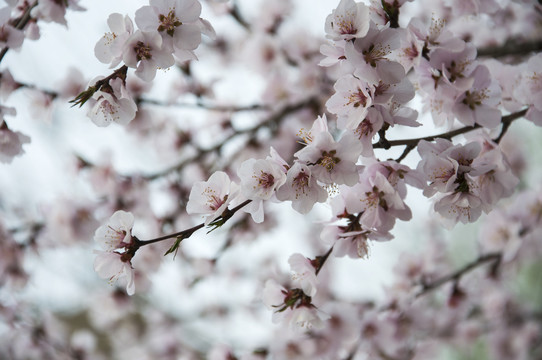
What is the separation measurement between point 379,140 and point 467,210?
0.60 ft

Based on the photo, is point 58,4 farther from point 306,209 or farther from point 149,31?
point 306,209

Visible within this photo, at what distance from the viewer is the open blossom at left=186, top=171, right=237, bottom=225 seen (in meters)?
0.69

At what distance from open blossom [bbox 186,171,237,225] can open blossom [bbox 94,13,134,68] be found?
226 mm

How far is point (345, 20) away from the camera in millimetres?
628


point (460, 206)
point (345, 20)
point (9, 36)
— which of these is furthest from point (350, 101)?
point (9, 36)

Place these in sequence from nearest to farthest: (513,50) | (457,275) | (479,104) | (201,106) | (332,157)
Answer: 1. (332,157)
2. (479,104)
3. (513,50)
4. (457,275)
5. (201,106)

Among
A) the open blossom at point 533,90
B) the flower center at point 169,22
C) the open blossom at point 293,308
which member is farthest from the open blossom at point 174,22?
the open blossom at point 533,90

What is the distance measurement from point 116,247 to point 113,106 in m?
0.22

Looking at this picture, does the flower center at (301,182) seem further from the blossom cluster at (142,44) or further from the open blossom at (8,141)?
the open blossom at (8,141)

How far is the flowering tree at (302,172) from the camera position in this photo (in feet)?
2.15

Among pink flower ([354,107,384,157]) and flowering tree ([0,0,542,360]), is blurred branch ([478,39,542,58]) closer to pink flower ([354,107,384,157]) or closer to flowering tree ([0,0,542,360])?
flowering tree ([0,0,542,360])

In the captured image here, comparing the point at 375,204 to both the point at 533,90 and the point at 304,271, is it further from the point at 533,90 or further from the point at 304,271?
the point at 533,90

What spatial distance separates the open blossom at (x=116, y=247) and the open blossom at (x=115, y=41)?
0.24 m

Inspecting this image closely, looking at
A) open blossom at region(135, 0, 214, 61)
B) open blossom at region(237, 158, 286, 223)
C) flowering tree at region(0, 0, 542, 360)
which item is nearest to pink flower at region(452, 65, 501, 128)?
flowering tree at region(0, 0, 542, 360)
